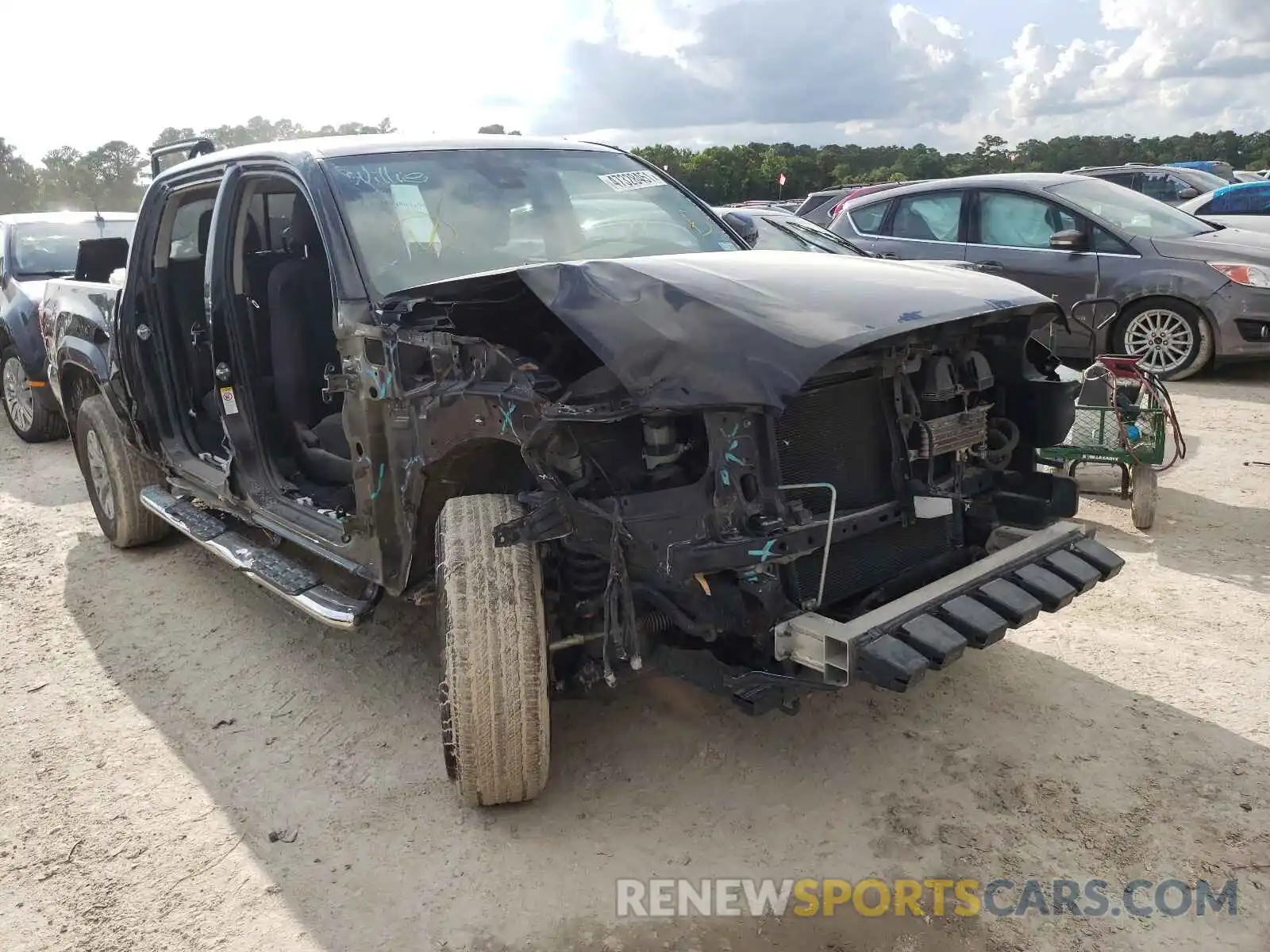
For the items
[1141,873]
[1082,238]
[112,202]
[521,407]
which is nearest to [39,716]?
[521,407]

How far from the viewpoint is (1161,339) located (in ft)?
25.7

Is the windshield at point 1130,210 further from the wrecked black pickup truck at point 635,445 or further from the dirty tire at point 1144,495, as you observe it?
the wrecked black pickup truck at point 635,445

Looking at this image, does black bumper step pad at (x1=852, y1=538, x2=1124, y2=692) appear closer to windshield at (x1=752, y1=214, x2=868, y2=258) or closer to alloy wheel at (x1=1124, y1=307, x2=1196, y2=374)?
windshield at (x1=752, y1=214, x2=868, y2=258)

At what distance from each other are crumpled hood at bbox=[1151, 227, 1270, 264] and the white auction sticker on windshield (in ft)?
17.5

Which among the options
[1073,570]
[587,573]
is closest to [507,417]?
[587,573]

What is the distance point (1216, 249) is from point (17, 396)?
9.64m

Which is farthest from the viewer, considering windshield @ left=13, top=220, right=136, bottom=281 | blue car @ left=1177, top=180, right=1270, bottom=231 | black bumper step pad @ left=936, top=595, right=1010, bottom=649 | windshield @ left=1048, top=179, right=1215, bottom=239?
blue car @ left=1177, top=180, right=1270, bottom=231

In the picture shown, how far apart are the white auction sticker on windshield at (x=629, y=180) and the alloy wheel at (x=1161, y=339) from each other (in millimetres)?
5386

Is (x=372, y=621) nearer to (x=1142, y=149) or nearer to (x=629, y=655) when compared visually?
(x=629, y=655)

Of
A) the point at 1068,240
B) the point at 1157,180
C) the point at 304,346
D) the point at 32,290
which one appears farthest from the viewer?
the point at 1157,180

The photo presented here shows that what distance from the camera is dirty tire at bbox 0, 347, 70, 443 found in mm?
7676

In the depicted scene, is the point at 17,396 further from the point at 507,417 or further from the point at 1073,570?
the point at 1073,570

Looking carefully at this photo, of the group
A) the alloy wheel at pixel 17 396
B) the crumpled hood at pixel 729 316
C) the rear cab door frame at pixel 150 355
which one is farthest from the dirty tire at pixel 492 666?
the alloy wheel at pixel 17 396

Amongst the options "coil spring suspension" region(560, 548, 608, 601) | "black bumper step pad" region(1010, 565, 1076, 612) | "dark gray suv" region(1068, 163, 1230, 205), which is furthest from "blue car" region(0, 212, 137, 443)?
"dark gray suv" region(1068, 163, 1230, 205)
